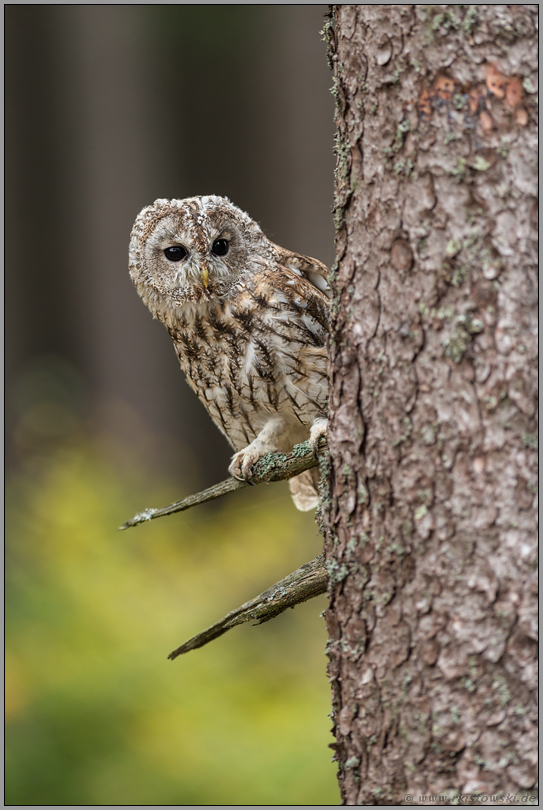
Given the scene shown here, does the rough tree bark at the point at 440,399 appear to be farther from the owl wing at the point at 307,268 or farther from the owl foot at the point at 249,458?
the owl wing at the point at 307,268

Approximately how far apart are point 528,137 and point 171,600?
2504 millimetres

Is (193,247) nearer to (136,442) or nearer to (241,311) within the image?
(241,311)

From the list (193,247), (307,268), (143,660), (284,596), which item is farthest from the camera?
(143,660)

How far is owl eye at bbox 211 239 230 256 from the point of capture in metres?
1.77

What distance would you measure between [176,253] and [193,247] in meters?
0.08

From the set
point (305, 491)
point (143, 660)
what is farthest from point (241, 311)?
point (143, 660)

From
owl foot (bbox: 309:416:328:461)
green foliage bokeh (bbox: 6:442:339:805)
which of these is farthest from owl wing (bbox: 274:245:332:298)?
green foliage bokeh (bbox: 6:442:339:805)

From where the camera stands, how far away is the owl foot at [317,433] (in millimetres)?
1417

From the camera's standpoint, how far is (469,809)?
0.95 meters

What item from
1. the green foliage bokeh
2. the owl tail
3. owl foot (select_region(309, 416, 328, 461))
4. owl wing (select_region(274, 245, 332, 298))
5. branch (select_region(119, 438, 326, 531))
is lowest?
the green foliage bokeh

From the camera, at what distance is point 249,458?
1.77 metres

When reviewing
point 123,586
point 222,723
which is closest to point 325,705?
point 222,723

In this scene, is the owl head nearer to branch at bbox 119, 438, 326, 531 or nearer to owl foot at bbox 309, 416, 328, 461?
owl foot at bbox 309, 416, 328, 461

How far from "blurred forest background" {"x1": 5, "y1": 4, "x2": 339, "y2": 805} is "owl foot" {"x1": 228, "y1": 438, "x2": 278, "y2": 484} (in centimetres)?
54
